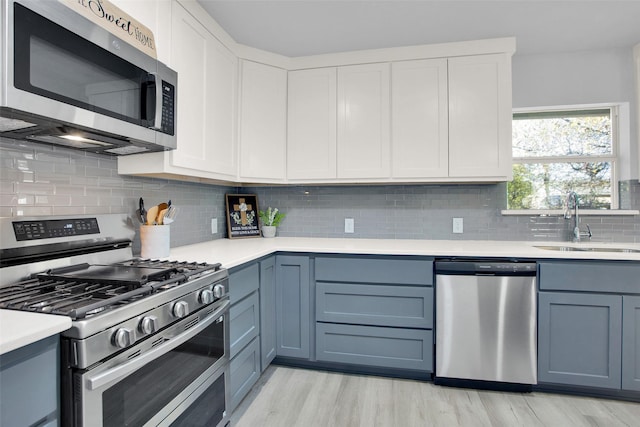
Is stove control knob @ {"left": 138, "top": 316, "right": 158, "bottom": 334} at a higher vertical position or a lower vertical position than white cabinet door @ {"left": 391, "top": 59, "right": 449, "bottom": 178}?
lower

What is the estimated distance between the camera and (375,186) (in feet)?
9.46

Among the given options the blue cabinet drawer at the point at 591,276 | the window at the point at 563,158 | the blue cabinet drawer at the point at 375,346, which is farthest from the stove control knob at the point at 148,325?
the window at the point at 563,158

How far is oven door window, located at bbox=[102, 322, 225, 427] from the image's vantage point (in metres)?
1.00

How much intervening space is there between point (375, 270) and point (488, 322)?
74cm

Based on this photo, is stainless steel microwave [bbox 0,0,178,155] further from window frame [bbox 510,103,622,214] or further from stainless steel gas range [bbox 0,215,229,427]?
window frame [bbox 510,103,622,214]

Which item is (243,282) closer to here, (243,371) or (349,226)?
(243,371)

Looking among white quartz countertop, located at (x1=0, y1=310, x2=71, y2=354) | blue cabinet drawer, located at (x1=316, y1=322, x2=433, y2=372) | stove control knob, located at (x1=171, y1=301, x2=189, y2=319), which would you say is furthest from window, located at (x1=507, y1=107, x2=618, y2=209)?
white quartz countertop, located at (x1=0, y1=310, x2=71, y2=354)

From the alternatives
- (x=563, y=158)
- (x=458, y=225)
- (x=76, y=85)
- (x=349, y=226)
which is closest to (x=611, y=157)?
(x=563, y=158)

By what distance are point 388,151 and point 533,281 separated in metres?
1.28

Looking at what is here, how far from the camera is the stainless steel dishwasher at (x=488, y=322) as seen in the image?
2.05 meters

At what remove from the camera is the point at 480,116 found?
7.97 ft

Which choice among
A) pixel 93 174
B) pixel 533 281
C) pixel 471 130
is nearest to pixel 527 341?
pixel 533 281

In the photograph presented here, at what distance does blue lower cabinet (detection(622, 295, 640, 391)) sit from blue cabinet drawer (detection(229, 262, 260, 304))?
2164 mm

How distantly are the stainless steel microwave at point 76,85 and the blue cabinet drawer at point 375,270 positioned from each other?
1.24 m
